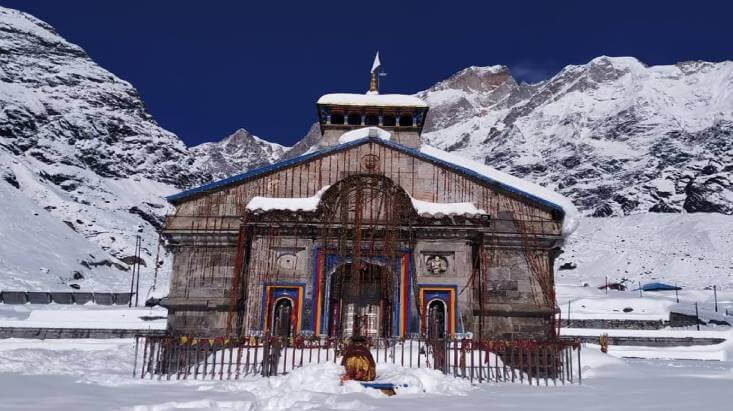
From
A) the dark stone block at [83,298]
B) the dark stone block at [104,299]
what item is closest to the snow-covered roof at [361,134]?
the dark stone block at [104,299]

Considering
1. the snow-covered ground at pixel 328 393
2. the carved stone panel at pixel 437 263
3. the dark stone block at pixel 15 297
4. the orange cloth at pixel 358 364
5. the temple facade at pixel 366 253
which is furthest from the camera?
the dark stone block at pixel 15 297

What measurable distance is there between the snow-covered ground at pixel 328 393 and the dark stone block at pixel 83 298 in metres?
39.2

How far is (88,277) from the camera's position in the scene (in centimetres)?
7800

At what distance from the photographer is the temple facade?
79.6 feet

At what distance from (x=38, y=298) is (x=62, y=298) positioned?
180cm

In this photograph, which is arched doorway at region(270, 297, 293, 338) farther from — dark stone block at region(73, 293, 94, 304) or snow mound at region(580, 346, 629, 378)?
dark stone block at region(73, 293, 94, 304)

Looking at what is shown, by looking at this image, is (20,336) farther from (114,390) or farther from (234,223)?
(114,390)

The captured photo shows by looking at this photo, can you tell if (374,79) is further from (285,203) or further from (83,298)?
(83,298)

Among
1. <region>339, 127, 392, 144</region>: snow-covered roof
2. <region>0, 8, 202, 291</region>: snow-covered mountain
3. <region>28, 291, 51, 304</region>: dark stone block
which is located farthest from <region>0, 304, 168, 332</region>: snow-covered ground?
<region>0, 8, 202, 291</region>: snow-covered mountain

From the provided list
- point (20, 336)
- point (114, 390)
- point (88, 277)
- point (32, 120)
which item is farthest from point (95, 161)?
point (114, 390)

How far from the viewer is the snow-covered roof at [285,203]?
81.0ft

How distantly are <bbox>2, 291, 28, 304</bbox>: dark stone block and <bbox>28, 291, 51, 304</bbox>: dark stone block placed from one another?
433 millimetres

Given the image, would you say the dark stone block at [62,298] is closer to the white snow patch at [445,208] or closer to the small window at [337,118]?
the small window at [337,118]

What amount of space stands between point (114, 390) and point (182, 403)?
280 centimetres
